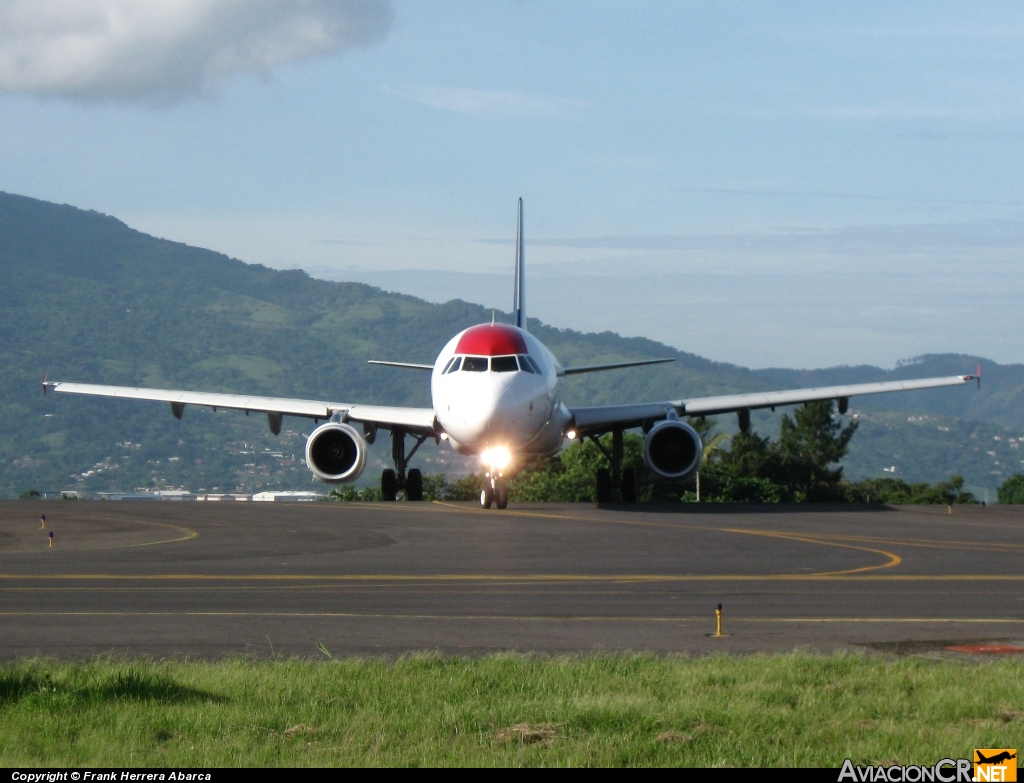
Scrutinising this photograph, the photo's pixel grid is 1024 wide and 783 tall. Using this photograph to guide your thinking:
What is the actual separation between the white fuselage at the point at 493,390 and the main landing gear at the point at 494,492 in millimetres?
889

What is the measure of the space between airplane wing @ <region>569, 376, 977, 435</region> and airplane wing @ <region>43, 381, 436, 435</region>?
14.2 feet

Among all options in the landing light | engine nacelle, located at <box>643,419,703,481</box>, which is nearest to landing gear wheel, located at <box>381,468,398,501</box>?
the landing light

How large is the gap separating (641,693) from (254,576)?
11.1 m

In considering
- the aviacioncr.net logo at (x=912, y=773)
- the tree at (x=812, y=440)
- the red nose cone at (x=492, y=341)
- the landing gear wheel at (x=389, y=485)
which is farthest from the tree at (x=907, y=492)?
the aviacioncr.net logo at (x=912, y=773)

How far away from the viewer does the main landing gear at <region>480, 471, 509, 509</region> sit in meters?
36.5

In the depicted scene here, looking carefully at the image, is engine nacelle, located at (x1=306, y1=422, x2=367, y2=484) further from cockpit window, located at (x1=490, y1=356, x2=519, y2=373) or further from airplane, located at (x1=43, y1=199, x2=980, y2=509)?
cockpit window, located at (x1=490, y1=356, x2=519, y2=373)

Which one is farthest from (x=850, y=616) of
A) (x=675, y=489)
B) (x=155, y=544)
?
(x=675, y=489)

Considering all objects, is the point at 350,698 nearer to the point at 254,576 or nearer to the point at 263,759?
the point at 263,759

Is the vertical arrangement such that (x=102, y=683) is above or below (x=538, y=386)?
below

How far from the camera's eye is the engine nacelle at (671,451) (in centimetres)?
3838

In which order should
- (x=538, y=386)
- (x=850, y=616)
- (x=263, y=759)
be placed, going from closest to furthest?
(x=263, y=759) < (x=850, y=616) < (x=538, y=386)

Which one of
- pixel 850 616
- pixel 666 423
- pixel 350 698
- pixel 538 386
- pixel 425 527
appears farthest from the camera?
pixel 666 423

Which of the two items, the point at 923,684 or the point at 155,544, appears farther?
the point at 155,544

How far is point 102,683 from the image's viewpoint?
35.0 feet
